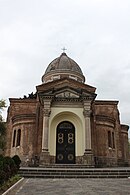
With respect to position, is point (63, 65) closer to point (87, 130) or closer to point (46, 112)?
point (46, 112)

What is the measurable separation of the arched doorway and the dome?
995cm

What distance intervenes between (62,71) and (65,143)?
1236 centimetres

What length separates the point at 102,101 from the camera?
27656 millimetres

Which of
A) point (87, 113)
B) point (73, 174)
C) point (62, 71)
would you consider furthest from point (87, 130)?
point (62, 71)

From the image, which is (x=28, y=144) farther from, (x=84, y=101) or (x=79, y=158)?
(x=84, y=101)

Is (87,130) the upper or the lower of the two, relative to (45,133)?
upper

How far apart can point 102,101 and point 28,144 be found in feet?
36.1

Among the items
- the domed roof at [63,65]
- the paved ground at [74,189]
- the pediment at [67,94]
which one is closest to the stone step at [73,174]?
the paved ground at [74,189]

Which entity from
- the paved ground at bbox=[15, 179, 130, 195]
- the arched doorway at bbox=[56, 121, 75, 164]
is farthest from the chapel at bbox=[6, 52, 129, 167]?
the paved ground at bbox=[15, 179, 130, 195]

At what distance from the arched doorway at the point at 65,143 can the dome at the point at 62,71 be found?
9.95 metres

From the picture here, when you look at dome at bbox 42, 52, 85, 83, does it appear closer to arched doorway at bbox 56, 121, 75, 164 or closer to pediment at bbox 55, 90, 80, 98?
pediment at bbox 55, 90, 80, 98

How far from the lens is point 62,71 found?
30.7 meters

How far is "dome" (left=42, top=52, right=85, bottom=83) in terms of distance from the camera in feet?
101

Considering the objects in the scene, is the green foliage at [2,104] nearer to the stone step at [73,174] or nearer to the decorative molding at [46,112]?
the decorative molding at [46,112]
